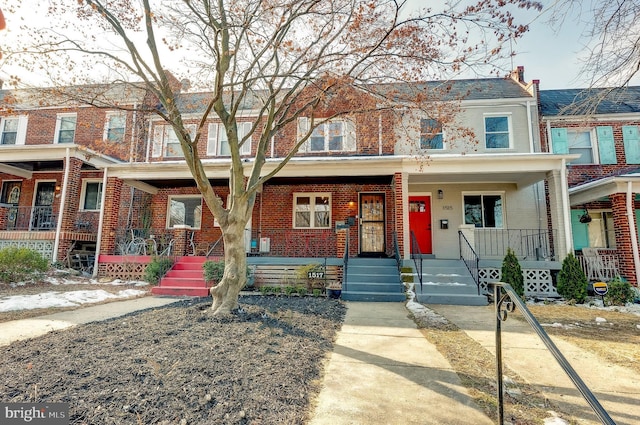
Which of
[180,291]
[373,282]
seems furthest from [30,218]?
[373,282]

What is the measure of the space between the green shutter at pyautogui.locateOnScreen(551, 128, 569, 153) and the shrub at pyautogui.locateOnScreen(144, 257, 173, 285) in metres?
13.5

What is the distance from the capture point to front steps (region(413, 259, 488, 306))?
7.51 m

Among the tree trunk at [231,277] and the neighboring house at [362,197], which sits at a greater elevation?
the neighboring house at [362,197]

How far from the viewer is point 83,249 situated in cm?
1158

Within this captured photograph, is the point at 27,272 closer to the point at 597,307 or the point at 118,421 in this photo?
the point at 118,421

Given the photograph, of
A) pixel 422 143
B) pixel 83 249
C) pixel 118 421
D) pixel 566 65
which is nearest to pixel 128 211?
pixel 83 249

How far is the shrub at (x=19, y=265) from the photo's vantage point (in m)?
7.96

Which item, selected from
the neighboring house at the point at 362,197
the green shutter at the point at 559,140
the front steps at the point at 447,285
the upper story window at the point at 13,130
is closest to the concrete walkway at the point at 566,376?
the front steps at the point at 447,285

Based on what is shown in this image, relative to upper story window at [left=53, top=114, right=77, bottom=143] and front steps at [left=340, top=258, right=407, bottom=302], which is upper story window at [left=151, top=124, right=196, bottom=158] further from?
front steps at [left=340, top=258, right=407, bottom=302]

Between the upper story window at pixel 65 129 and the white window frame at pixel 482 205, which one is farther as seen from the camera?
the upper story window at pixel 65 129

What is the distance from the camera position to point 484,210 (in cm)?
1127

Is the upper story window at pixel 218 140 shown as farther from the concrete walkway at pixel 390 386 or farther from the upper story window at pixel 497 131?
the concrete walkway at pixel 390 386

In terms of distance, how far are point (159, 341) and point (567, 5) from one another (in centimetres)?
680

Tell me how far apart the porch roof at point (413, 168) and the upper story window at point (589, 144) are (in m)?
2.32
